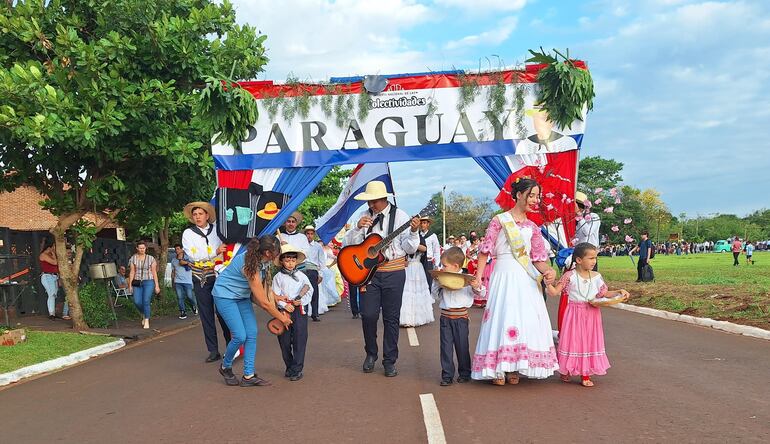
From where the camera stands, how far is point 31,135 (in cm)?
839

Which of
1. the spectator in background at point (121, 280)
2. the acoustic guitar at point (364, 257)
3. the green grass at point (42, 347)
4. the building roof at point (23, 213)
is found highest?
the building roof at point (23, 213)

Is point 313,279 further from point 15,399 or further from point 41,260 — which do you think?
point 41,260

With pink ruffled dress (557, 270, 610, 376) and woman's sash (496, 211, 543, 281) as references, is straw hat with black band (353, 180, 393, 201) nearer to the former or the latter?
woman's sash (496, 211, 543, 281)

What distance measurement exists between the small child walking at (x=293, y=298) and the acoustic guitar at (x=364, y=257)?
1.55 feet

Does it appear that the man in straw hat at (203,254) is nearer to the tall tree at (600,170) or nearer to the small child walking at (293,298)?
the small child walking at (293,298)

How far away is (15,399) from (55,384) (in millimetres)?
736

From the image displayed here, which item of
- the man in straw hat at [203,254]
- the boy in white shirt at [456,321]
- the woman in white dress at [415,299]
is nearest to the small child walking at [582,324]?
the boy in white shirt at [456,321]

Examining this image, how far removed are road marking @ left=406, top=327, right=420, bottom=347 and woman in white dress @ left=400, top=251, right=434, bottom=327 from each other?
221mm

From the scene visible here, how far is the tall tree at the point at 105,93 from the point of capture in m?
8.70

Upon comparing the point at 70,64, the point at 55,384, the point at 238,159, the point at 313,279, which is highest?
the point at 70,64

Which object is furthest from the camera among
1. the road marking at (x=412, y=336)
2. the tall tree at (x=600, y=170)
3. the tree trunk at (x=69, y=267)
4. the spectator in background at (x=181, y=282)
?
the tall tree at (x=600, y=170)

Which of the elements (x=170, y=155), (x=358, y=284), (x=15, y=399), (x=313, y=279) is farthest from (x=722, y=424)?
(x=170, y=155)

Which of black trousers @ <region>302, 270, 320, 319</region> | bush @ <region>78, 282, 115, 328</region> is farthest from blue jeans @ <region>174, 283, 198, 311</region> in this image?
black trousers @ <region>302, 270, 320, 319</region>

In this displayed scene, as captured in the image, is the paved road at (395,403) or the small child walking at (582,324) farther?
the small child walking at (582,324)
